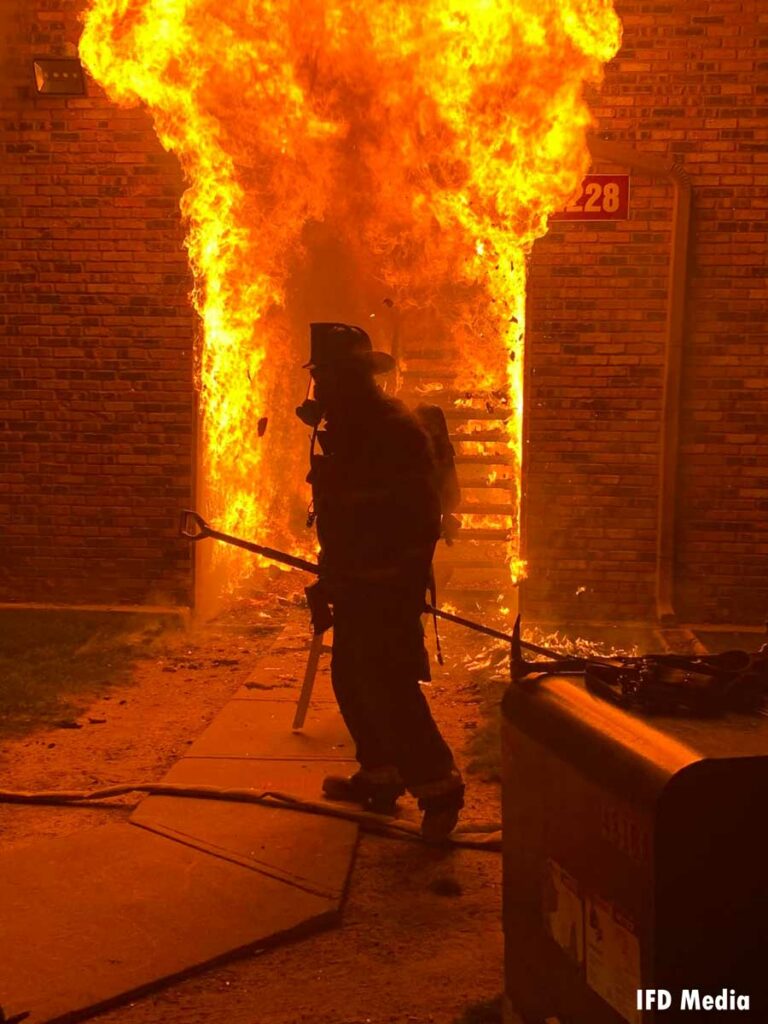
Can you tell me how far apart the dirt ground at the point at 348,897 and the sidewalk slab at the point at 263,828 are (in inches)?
4.5

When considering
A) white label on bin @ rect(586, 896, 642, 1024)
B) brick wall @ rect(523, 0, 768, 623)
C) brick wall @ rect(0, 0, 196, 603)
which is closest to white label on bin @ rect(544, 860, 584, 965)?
white label on bin @ rect(586, 896, 642, 1024)

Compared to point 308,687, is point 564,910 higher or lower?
higher

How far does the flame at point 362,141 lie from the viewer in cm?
753

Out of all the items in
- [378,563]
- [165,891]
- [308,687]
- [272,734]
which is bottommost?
[272,734]

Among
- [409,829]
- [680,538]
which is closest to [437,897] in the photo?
[409,829]

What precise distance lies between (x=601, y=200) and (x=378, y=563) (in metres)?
4.45

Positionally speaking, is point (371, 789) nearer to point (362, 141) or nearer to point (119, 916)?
point (119, 916)

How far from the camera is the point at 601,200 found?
7695 mm

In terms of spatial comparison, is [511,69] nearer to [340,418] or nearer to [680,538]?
[680,538]

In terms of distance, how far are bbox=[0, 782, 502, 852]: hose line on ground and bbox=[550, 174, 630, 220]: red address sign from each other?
4798 millimetres

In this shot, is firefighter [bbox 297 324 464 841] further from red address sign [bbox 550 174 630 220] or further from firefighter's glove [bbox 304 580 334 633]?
red address sign [bbox 550 174 630 220]

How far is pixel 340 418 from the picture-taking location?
4426mm

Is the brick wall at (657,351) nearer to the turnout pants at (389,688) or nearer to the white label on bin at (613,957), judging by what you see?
the turnout pants at (389,688)

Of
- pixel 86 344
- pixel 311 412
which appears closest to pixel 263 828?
pixel 311 412
